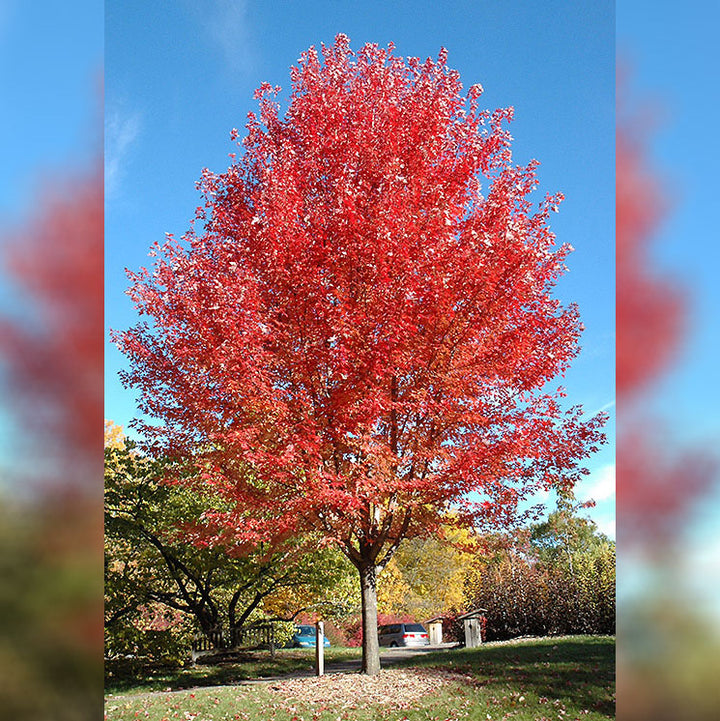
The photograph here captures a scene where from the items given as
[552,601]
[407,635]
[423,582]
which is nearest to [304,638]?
[407,635]

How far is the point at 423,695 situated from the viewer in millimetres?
6473

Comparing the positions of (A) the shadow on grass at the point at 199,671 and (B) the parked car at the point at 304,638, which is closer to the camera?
(A) the shadow on grass at the point at 199,671

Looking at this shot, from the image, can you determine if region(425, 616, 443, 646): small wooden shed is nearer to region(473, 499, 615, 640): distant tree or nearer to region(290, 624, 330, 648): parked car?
region(473, 499, 615, 640): distant tree

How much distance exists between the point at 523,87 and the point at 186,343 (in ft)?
14.1

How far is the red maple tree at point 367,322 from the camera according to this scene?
20.5 feet

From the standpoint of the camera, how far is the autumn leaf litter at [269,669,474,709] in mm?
6422

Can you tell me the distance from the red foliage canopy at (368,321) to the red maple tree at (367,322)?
19 millimetres

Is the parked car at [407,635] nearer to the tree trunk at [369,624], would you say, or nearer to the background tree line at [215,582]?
the background tree line at [215,582]

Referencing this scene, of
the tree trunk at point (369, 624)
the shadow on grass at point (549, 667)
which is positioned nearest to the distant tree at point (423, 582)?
the shadow on grass at point (549, 667)

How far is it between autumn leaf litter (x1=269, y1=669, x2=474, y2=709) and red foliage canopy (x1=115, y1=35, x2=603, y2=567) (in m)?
1.51
